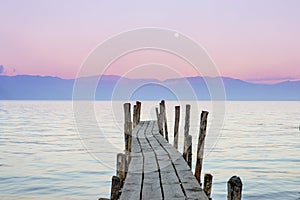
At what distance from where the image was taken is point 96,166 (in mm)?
25812

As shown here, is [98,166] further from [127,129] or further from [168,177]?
[168,177]

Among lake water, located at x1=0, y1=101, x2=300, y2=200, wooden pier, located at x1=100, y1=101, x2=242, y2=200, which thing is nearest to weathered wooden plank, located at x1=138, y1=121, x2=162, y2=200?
wooden pier, located at x1=100, y1=101, x2=242, y2=200

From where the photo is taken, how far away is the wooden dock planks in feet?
26.2

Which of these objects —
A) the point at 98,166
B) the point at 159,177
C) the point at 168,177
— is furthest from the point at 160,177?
the point at 98,166

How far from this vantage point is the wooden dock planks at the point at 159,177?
26.2ft

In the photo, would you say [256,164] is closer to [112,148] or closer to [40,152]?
[112,148]

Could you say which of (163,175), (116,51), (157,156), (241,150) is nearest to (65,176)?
(116,51)

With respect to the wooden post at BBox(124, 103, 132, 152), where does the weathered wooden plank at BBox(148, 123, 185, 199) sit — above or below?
below

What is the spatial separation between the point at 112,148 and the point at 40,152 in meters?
5.99

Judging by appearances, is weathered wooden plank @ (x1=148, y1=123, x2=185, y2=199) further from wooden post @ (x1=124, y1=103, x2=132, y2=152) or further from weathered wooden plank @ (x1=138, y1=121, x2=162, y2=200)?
wooden post @ (x1=124, y1=103, x2=132, y2=152)

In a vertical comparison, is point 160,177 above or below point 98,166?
above

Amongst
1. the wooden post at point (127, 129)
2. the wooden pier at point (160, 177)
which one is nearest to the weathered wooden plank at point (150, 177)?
the wooden pier at point (160, 177)

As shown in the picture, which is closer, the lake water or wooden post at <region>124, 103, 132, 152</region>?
wooden post at <region>124, 103, 132, 152</region>

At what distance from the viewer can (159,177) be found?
31.0 ft
